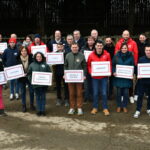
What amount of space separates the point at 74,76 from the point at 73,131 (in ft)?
5.16

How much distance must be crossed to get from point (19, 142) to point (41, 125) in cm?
105

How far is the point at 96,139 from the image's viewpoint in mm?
5938

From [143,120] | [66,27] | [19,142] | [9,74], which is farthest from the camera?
[66,27]

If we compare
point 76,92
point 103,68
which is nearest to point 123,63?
point 103,68

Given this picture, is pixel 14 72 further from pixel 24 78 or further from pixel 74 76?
pixel 74 76

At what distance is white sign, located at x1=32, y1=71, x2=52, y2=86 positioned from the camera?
24.2 ft

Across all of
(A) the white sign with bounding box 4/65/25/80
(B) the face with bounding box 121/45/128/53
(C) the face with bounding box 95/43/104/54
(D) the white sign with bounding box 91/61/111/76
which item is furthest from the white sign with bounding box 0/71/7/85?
(B) the face with bounding box 121/45/128/53

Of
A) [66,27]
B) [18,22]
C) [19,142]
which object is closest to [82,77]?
[19,142]

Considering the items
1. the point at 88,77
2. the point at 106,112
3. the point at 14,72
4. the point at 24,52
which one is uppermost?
the point at 24,52

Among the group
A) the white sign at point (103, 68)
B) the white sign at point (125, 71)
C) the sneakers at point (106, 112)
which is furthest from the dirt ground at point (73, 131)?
the white sign at point (103, 68)

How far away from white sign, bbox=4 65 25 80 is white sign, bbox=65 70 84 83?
1.22 meters

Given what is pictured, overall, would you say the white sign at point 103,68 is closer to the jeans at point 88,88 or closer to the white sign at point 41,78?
the jeans at point 88,88

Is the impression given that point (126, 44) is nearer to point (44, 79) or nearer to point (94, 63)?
point (94, 63)

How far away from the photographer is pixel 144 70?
7078 mm
